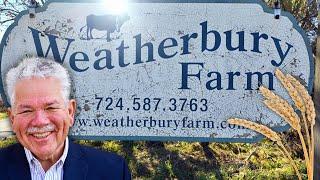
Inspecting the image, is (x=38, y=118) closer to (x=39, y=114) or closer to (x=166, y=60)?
(x=39, y=114)

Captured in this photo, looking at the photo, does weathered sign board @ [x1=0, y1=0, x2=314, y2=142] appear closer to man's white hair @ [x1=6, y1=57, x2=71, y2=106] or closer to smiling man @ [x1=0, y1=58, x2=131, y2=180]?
smiling man @ [x1=0, y1=58, x2=131, y2=180]

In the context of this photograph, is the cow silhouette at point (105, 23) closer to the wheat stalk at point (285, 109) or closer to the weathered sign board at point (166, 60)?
the weathered sign board at point (166, 60)

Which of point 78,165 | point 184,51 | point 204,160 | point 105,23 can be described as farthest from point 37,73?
point 204,160

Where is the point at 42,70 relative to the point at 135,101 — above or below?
above

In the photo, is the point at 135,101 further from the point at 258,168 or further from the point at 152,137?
the point at 258,168

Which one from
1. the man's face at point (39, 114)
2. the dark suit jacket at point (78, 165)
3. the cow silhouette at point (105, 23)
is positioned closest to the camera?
the man's face at point (39, 114)

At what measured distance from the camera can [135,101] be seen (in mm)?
2637

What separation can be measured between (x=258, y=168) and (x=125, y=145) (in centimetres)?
101

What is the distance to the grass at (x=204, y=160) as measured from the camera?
3.78m

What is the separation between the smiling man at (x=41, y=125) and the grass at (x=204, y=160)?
1.86 meters

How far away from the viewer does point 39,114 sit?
1625 mm

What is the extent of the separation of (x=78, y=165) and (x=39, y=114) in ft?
0.95

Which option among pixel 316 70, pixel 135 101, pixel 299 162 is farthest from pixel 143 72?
pixel 299 162

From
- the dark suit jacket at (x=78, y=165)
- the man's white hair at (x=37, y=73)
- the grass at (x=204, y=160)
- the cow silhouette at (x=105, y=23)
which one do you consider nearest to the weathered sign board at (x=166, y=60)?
the cow silhouette at (x=105, y=23)
